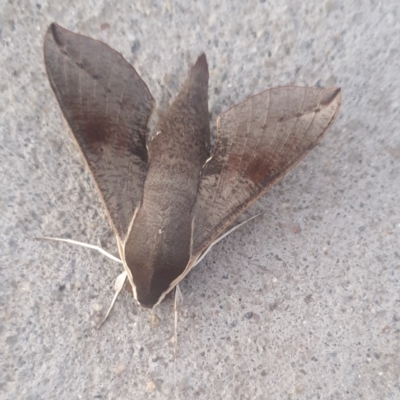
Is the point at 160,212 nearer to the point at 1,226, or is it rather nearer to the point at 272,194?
the point at 272,194

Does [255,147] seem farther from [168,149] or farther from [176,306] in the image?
[176,306]

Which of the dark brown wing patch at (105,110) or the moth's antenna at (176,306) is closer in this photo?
the dark brown wing patch at (105,110)

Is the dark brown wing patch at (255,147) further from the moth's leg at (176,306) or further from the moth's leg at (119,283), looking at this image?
→ the moth's leg at (119,283)

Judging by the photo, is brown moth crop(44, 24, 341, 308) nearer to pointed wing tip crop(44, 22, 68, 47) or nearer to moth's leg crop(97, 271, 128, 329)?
pointed wing tip crop(44, 22, 68, 47)

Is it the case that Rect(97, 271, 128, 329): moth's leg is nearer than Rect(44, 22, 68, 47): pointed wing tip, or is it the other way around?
Rect(44, 22, 68, 47): pointed wing tip

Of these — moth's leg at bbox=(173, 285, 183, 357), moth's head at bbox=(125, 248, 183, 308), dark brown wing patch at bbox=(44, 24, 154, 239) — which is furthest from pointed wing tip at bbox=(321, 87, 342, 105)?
moth's leg at bbox=(173, 285, 183, 357)

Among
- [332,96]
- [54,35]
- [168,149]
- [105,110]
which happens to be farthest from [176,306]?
[54,35]

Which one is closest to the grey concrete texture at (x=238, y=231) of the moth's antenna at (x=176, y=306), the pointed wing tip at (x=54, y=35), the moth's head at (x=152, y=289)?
the moth's antenna at (x=176, y=306)

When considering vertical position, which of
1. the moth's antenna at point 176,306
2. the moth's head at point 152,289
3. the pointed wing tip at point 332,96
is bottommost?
the moth's antenna at point 176,306
